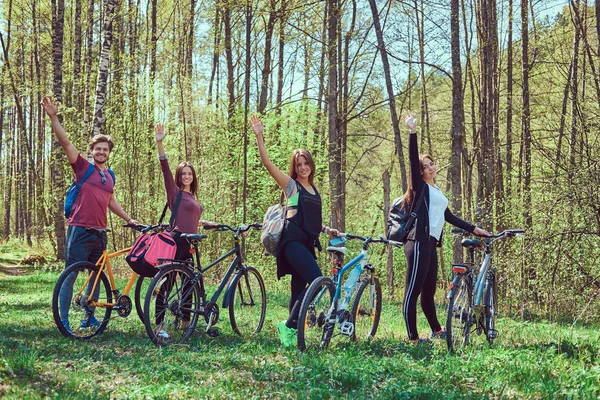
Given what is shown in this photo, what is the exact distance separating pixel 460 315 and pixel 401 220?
3.57 feet

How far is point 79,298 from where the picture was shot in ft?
19.4

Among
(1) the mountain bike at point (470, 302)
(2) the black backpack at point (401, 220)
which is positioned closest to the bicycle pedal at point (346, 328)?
(1) the mountain bike at point (470, 302)

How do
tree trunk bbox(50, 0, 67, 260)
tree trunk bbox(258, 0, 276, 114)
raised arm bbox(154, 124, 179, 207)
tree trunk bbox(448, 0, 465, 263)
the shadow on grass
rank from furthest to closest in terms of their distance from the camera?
1. tree trunk bbox(50, 0, 67, 260)
2. tree trunk bbox(258, 0, 276, 114)
3. tree trunk bbox(448, 0, 465, 263)
4. raised arm bbox(154, 124, 179, 207)
5. the shadow on grass

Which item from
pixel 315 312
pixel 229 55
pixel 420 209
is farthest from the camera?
pixel 229 55

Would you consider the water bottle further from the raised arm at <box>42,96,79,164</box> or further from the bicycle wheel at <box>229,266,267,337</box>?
the raised arm at <box>42,96,79,164</box>

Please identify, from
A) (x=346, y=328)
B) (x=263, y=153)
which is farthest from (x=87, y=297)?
(x=346, y=328)

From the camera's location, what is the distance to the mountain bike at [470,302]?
18.4 feet

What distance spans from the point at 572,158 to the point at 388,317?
3436 mm

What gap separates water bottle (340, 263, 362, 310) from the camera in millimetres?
5526

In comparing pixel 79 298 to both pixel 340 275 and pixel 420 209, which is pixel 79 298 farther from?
pixel 420 209

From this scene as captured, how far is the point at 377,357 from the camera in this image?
5207 millimetres

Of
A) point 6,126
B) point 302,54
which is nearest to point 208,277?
point 302,54

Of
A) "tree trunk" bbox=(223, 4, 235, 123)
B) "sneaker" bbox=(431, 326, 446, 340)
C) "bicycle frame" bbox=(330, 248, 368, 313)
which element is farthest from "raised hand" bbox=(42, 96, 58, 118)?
"tree trunk" bbox=(223, 4, 235, 123)

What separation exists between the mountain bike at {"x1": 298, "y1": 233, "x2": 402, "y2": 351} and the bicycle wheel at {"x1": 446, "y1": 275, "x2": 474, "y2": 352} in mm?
707
